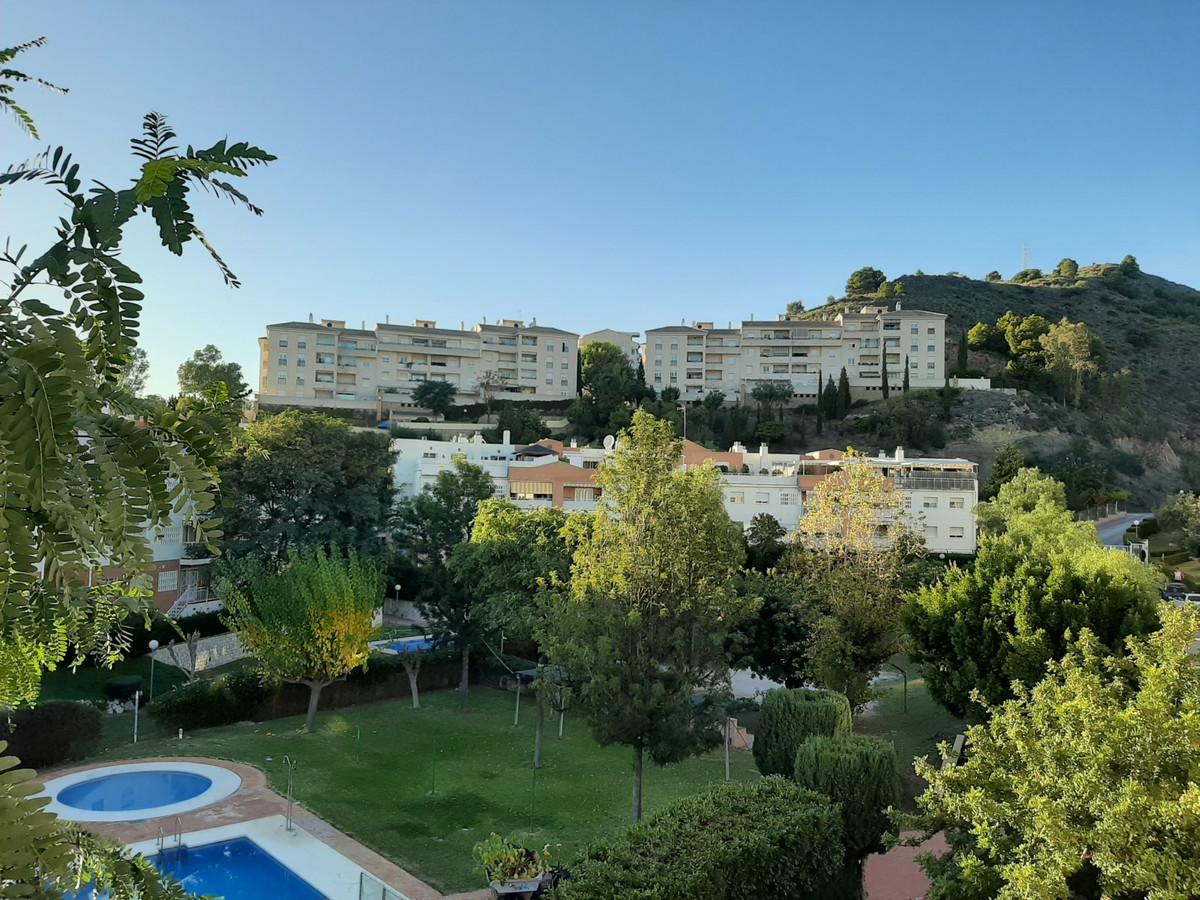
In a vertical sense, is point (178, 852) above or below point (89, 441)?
below

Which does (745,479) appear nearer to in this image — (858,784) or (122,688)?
(122,688)

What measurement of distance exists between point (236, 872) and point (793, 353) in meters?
78.7

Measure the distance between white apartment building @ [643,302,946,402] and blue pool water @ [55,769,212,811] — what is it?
6959 centimetres

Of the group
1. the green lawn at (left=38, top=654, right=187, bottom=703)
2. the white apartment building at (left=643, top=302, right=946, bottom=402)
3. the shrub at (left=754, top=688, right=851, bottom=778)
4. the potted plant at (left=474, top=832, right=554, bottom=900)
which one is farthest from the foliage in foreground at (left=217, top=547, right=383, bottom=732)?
the white apartment building at (left=643, top=302, right=946, bottom=402)

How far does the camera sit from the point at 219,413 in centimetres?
218

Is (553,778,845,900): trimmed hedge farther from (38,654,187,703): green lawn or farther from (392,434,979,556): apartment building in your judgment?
(392,434,979,556): apartment building

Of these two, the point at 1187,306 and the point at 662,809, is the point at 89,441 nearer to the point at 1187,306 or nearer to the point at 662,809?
the point at 662,809

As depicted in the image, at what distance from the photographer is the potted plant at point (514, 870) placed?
1047 cm

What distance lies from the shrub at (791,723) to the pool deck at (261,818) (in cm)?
651

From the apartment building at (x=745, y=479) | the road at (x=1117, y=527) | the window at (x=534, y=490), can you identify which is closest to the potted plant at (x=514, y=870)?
the apartment building at (x=745, y=479)

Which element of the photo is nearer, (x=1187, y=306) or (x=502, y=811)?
(x=502, y=811)

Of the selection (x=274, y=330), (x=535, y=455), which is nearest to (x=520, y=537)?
(x=535, y=455)

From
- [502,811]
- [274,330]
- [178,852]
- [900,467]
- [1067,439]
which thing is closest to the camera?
[178,852]

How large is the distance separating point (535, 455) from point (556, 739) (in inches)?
1184
